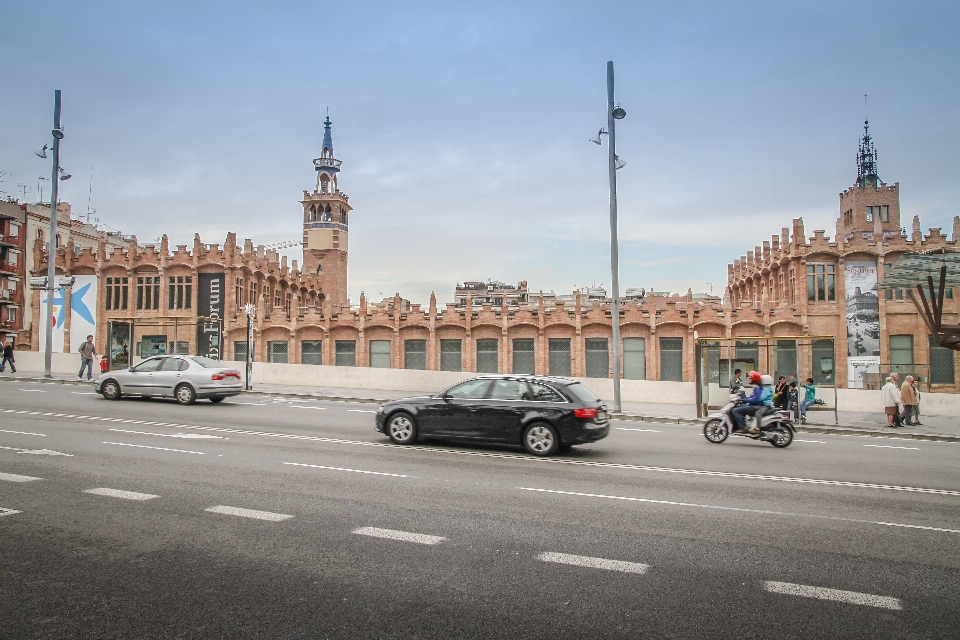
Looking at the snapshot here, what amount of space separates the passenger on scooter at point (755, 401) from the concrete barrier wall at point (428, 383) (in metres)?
9.79

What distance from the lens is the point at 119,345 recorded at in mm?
31797

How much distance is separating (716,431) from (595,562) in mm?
10169

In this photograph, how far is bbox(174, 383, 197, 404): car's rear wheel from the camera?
19.5 meters

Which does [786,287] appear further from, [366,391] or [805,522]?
[805,522]

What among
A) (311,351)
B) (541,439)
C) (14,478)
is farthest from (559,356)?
(14,478)

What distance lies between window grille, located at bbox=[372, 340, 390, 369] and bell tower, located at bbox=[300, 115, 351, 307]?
79.9 ft

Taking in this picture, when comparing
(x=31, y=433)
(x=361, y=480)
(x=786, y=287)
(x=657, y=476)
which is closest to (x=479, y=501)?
(x=361, y=480)

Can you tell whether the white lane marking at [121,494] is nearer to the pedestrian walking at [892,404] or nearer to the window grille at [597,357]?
the pedestrian walking at [892,404]

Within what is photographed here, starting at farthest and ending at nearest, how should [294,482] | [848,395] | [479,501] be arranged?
[848,395], [294,482], [479,501]

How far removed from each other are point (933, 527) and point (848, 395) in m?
18.9

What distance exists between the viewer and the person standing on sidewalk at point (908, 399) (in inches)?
800

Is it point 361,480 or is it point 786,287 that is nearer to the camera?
→ point 361,480

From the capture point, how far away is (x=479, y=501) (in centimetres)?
830

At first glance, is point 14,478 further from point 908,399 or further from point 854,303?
point 854,303
